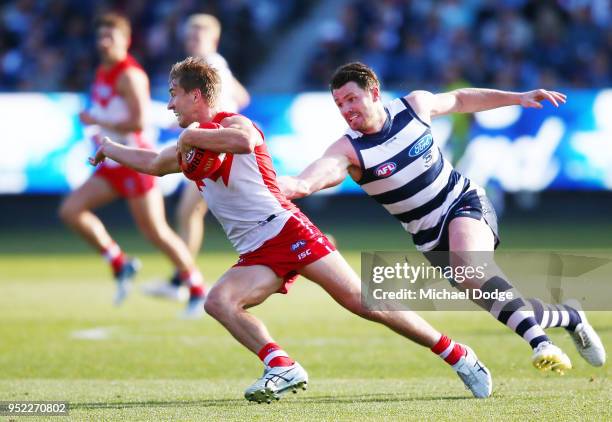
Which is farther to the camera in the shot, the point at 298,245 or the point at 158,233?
the point at 158,233

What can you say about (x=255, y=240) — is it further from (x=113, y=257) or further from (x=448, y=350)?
Answer: (x=113, y=257)

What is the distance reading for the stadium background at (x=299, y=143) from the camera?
9695mm

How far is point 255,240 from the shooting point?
680cm

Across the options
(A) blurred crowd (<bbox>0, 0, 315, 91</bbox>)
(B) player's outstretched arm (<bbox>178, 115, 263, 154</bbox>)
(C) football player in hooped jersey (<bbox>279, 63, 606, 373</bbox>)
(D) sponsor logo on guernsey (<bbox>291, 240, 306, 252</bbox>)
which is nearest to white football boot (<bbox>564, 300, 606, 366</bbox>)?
(C) football player in hooped jersey (<bbox>279, 63, 606, 373</bbox>)

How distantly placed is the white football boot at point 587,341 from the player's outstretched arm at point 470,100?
1338 mm

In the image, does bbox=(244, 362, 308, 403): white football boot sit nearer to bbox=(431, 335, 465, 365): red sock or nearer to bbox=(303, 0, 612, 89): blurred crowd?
bbox=(431, 335, 465, 365): red sock

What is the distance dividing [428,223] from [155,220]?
459 cm

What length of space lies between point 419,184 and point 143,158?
1.70 m

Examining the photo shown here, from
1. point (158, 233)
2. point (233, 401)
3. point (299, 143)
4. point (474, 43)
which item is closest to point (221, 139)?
point (233, 401)

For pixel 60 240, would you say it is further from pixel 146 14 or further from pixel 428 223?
pixel 428 223

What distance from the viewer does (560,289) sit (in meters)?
7.50

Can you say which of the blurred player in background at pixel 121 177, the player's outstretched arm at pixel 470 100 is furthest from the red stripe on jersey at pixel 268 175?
the blurred player in background at pixel 121 177

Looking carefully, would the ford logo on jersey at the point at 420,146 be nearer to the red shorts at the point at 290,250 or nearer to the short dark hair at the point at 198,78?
the red shorts at the point at 290,250

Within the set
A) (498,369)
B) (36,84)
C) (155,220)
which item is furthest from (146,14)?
(498,369)
